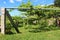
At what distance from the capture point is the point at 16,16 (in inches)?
648

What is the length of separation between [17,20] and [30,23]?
1.42 meters

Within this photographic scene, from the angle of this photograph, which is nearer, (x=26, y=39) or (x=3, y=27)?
(x=26, y=39)

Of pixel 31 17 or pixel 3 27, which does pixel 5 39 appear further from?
pixel 31 17

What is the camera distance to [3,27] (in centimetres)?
1033

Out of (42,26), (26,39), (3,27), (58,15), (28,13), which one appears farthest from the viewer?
(58,15)

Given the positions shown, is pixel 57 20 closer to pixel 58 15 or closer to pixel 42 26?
pixel 58 15

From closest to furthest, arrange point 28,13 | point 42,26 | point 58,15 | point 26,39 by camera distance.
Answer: point 26,39 < point 42,26 < point 28,13 < point 58,15

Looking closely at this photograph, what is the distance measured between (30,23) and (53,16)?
88.6 inches

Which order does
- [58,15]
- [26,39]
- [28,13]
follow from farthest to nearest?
[58,15]
[28,13]
[26,39]

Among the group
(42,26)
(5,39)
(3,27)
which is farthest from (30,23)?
(5,39)

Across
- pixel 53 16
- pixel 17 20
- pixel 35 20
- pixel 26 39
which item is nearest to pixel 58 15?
pixel 53 16

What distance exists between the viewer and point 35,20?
1647cm

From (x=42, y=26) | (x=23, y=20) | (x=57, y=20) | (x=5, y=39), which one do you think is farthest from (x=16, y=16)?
(x=5, y=39)

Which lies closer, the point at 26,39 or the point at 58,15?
the point at 26,39
